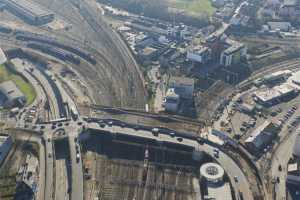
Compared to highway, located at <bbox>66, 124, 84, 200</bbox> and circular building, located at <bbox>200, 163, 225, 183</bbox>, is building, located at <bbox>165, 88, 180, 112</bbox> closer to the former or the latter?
circular building, located at <bbox>200, 163, 225, 183</bbox>

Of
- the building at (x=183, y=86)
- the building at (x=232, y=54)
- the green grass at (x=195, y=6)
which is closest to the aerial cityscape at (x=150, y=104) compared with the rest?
the building at (x=183, y=86)

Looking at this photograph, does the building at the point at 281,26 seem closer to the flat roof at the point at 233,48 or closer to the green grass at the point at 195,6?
the green grass at the point at 195,6

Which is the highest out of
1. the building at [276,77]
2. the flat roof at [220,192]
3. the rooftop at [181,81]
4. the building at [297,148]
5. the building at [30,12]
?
the building at [30,12]

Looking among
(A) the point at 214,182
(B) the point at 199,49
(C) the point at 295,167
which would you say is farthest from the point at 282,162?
(B) the point at 199,49

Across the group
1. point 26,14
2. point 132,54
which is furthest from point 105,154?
point 26,14

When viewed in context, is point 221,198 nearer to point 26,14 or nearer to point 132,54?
point 132,54

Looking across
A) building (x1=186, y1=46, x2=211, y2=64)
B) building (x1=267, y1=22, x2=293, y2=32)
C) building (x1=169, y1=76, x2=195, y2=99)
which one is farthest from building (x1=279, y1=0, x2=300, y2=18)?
building (x1=169, y1=76, x2=195, y2=99)
